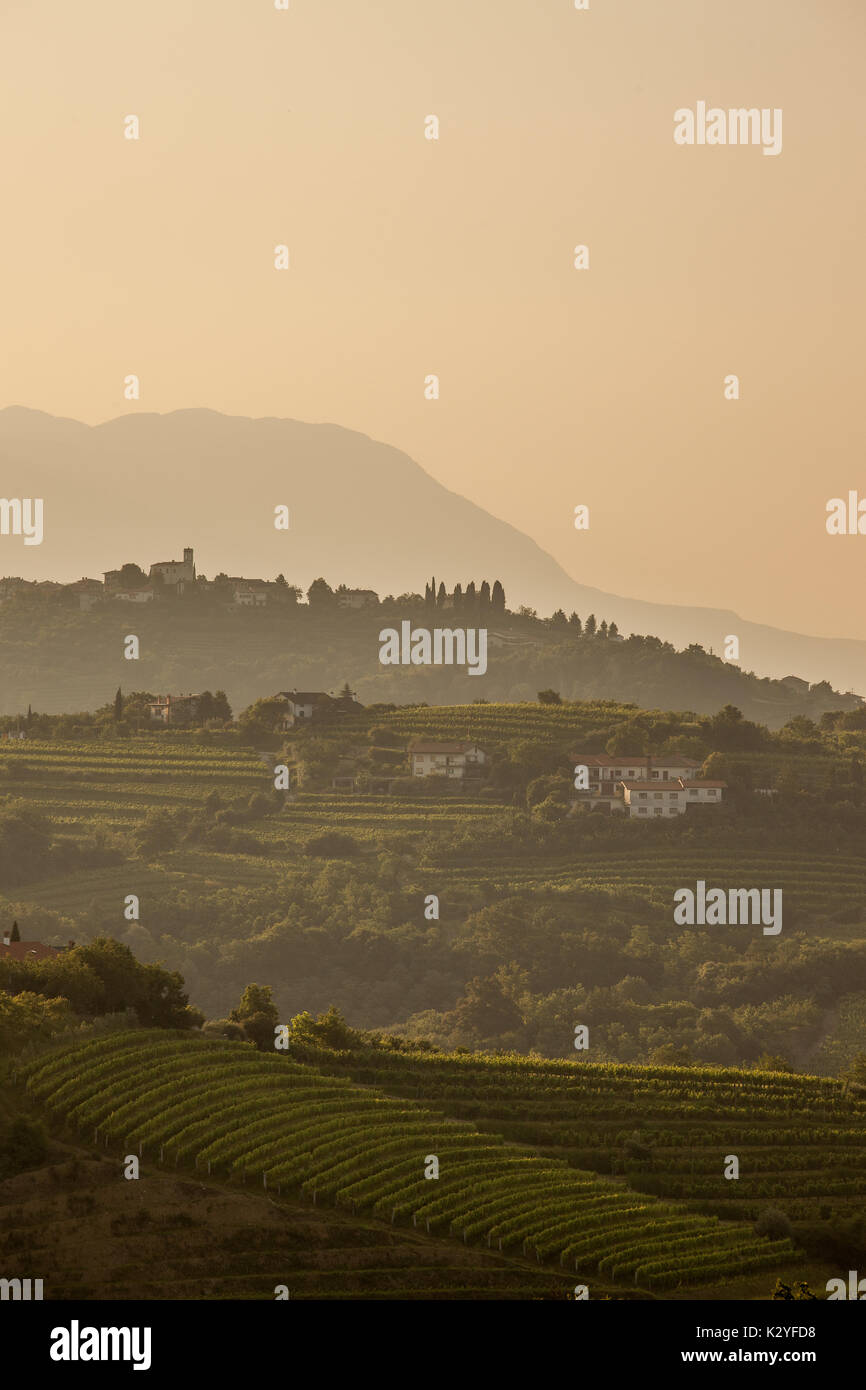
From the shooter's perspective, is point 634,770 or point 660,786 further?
point 634,770

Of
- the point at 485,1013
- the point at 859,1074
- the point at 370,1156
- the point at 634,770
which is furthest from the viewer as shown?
the point at 634,770

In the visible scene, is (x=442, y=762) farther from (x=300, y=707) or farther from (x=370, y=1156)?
(x=370, y=1156)

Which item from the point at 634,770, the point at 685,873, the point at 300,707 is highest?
the point at 300,707

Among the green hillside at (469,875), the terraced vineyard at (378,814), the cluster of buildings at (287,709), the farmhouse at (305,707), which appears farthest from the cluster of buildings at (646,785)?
the cluster of buildings at (287,709)

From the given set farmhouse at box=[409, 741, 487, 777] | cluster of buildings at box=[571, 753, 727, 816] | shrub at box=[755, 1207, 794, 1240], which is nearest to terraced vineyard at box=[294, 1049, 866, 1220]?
shrub at box=[755, 1207, 794, 1240]

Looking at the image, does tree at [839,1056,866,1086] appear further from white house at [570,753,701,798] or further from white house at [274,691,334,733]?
white house at [274,691,334,733]

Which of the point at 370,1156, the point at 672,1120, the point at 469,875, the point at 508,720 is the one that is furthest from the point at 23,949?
the point at 508,720
